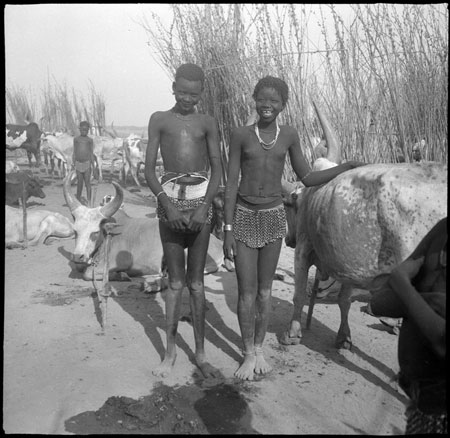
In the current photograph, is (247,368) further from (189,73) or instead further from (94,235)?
(94,235)

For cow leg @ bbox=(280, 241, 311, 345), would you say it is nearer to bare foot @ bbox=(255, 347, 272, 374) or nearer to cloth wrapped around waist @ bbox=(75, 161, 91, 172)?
bare foot @ bbox=(255, 347, 272, 374)

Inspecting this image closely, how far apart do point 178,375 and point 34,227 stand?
5.71 metres

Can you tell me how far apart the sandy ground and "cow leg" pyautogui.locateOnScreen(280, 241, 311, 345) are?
86 millimetres

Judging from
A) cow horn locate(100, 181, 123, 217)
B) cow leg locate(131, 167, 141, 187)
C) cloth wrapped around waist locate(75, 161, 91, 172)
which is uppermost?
cow horn locate(100, 181, 123, 217)

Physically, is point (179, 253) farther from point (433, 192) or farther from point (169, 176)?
point (433, 192)

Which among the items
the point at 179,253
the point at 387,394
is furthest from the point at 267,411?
the point at 179,253

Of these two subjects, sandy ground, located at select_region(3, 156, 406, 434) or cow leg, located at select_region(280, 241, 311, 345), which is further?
cow leg, located at select_region(280, 241, 311, 345)

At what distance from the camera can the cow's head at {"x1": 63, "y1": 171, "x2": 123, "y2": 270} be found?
5.10 m

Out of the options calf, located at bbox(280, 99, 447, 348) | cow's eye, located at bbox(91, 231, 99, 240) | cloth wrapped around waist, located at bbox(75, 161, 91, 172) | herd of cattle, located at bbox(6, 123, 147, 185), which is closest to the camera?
calf, located at bbox(280, 99, 447, 348)

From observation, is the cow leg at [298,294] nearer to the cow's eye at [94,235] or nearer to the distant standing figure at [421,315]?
the cow's eye at [94,235]

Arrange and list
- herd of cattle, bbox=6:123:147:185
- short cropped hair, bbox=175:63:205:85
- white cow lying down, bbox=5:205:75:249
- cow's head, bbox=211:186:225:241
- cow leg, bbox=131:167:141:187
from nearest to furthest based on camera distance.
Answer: short cropped hair, bbox=175:63:205:85 < cow's head, bbox=211:186:225:241 < white cow lying down, bbox=5:205:75:249 < cow leg, bbox=131:167:141:187 < herd of cattle, bbox=6:123:147:185

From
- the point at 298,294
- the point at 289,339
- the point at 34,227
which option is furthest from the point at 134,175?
the point at 289,339

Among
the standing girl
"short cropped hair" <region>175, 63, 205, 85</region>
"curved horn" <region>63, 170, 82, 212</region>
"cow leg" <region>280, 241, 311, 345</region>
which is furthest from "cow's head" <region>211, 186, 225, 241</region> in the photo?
"curved horn" <region>63, 170, 82, 212</region>

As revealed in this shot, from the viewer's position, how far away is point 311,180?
359 centimetres
